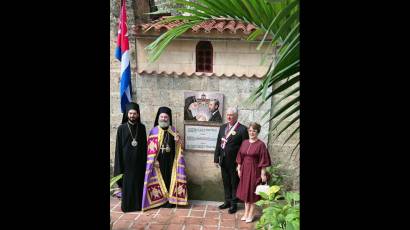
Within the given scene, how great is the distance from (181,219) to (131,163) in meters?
1.24

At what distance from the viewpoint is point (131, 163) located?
18.7ft

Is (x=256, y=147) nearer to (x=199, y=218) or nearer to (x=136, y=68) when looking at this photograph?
(x=199, y=218)

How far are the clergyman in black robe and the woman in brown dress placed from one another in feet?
5.61

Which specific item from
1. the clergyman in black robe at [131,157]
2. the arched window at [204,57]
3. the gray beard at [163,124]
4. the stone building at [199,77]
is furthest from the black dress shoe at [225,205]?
the arched window at [204,57]

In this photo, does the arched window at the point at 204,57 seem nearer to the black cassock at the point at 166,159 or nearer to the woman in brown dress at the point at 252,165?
the black cassock at the point at 166,159

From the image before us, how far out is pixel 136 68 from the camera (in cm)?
617

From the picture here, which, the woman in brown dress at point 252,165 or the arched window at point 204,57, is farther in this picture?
the arched window at point 204,57

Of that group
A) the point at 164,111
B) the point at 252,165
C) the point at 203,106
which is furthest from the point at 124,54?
the point at 252,165

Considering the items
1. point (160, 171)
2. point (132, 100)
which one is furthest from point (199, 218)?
point (132, 100)

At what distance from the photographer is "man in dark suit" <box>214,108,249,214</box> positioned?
554 centimetres

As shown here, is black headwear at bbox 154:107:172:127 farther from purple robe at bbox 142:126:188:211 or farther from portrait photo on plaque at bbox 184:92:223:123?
portrait photo on plaque at bbox 184:92:223:123

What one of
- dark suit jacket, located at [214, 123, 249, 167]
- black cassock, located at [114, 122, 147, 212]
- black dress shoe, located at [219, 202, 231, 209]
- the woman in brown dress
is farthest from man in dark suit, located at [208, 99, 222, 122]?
black dress shoe, located at [219, 202, 231, 209]

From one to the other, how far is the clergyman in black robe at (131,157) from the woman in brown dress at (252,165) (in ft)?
5.61

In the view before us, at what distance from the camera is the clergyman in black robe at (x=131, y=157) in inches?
223
